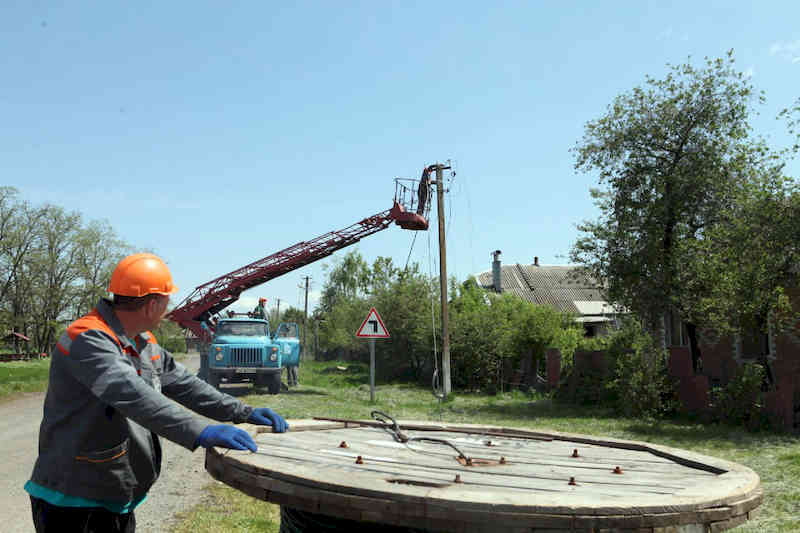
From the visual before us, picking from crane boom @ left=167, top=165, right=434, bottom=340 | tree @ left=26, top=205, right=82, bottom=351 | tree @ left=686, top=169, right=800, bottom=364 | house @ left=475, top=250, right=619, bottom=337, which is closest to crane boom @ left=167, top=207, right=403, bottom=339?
crane boom @ left=167, top=165, right=434, bottom=340

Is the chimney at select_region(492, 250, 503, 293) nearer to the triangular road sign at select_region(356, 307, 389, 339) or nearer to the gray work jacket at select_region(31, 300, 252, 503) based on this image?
the triangular road sign at select_region(356, 307, 389, 339)

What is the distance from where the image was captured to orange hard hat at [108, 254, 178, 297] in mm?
2525

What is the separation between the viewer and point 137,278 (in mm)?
2527

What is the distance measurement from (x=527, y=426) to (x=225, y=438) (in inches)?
408

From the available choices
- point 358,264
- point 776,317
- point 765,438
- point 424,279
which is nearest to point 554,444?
point 765,438

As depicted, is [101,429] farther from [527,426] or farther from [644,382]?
[644,382]

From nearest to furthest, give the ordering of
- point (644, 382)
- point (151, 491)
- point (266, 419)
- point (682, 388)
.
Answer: point (266, 419)
point (151, 491)
point (644, 382)
point (682, 388)

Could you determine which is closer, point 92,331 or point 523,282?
point 92,331

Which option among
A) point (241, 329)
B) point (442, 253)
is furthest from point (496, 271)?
point (241, 329)

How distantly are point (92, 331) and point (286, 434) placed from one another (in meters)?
1.70

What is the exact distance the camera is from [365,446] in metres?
3.42

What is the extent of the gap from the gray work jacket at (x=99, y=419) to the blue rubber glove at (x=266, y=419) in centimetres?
71

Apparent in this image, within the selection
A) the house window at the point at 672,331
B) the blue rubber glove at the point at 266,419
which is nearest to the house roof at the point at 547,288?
the house window at the point at 672,331

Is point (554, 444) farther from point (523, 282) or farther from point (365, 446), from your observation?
point (523, 282)
